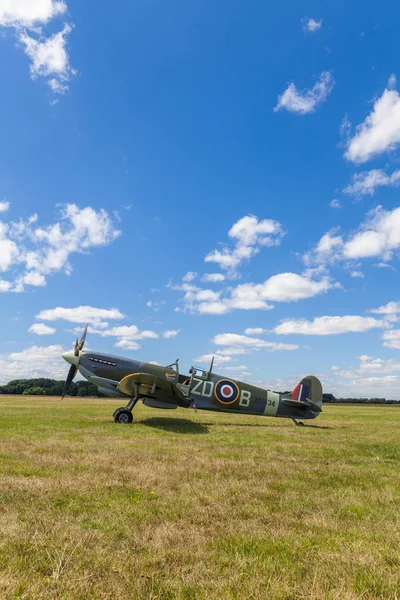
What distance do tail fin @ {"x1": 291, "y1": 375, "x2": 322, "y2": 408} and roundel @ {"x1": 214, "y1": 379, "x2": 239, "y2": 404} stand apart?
3686mm

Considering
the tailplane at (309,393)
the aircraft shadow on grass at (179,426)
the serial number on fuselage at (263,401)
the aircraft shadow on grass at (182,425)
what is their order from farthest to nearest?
the tailplane at (309,393) → the serial number on fuselage at (263,401) → the aircraft shadow on grass at (182,425) → the aircraft shadow on grass at (179,426)

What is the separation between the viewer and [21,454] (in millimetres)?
7383

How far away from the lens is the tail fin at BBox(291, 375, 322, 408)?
1766 cm

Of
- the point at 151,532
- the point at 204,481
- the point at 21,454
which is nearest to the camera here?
the point at 151,532

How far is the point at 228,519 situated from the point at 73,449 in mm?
5291

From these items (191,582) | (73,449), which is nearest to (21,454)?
(73,449)

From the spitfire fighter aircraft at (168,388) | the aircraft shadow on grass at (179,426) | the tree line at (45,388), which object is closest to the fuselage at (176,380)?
the spitfire fighter aircraft at (168,388)

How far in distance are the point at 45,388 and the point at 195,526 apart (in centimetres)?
9216

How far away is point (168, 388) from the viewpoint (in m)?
14.1

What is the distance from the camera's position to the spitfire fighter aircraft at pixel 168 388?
14.4 meters

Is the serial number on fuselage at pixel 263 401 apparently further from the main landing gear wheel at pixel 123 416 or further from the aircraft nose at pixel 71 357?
the aircraft nose at pixel 71 357

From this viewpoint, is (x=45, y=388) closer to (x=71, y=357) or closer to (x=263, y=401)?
(x=71, y=357)

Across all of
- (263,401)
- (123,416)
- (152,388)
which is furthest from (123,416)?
(263,401)

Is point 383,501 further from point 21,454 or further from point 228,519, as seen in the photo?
point 21,454
